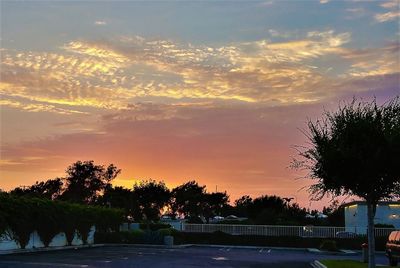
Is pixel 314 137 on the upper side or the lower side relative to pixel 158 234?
upper

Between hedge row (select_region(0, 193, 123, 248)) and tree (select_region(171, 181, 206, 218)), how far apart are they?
49860mm

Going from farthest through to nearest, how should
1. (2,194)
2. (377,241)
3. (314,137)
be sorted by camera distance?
(377,241) < (2,194) < (314,137)

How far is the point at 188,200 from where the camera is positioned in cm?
9969

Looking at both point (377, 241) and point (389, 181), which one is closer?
point (389, 181)

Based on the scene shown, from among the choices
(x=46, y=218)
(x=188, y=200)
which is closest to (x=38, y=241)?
(x=46, y=218)

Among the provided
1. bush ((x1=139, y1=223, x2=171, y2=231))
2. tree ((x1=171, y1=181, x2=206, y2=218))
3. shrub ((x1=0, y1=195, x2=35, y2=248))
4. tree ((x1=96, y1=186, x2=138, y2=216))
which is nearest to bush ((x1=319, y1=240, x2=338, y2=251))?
bush ((x1=139, y1=223, x2=171, y2=231))

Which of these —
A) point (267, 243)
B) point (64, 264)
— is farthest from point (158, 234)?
point (64, 264)

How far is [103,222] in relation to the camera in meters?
48.3

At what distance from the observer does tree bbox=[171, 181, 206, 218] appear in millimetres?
99162

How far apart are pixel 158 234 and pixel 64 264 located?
23.5 metres

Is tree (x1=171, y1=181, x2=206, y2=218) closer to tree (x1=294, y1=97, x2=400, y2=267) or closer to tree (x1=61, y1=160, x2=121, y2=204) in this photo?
tree (x1=61, y1=160, x2=121, y2=204)

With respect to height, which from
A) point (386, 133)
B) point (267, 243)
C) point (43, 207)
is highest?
point (386, 133)

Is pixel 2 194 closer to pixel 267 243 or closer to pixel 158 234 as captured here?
pixel 158 234

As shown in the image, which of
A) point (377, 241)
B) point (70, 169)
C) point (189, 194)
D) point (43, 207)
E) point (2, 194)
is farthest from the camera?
point (189, 194)
